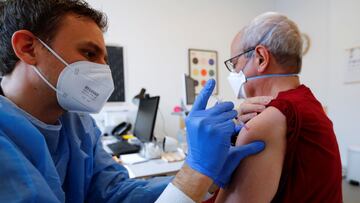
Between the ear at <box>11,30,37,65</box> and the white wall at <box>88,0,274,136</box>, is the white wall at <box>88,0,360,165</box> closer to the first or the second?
the white wall at <box>88,0,274,136</box>

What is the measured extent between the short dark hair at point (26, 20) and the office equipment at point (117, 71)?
1979 mm

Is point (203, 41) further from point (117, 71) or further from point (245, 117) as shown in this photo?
point (245, 117)

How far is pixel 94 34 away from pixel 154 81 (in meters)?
2.15

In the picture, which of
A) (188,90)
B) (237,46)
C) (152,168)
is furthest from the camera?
(188,90)

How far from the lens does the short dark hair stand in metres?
0.80

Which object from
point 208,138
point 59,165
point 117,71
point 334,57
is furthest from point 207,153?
point 334,57

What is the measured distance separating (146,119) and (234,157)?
→ 1626mm

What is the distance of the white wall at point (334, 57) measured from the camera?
2.77 metres

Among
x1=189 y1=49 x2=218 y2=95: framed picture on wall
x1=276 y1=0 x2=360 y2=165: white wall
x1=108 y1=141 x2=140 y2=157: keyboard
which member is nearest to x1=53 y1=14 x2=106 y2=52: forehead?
x1=108 y1=141 x2=140 y2=157: keyboard

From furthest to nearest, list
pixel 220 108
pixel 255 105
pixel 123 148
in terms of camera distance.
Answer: pixel 123 148 < pixel 255 105 < pixel 220 108

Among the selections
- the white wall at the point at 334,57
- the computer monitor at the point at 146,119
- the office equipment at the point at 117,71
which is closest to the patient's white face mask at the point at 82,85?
the computer monitor at the point at 146,119

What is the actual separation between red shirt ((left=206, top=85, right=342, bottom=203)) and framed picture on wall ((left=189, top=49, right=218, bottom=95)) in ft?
8.28

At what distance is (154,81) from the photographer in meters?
3.03

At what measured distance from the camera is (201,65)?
3312mm
